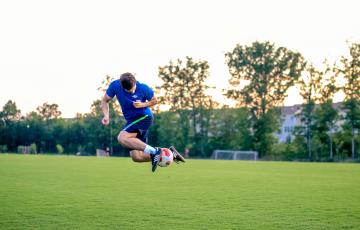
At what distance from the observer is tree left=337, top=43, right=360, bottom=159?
5478 cm

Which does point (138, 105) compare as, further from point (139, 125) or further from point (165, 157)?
point (165, 157)

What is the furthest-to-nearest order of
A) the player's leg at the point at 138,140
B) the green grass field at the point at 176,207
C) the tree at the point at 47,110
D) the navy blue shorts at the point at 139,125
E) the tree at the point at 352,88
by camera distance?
the tree at the point at 47,110 < the tree at the point at 352,88 < the navy blue shorts at the point at 139,125 < the player's leg at the point at 138,140 < the green grass field at the point at 176,207

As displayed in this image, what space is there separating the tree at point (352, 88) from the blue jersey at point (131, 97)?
49252mm

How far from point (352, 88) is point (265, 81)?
12301 mm

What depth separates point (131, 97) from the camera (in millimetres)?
9703

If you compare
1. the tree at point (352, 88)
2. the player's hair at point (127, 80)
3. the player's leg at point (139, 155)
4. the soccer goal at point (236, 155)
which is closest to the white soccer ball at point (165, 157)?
the player's leg at point (139, 155)

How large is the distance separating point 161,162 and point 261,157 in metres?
55.3

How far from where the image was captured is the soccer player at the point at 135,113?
31.5 ft

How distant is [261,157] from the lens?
63.6 m

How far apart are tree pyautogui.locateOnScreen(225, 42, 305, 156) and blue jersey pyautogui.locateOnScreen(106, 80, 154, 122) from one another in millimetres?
54925

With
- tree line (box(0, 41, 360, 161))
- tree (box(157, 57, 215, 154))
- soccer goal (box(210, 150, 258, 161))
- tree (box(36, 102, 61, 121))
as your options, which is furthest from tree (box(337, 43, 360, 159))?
tree (box(36, 102, 61, 121))

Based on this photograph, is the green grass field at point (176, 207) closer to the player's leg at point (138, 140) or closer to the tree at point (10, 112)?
the player's leg at point (138, 140)

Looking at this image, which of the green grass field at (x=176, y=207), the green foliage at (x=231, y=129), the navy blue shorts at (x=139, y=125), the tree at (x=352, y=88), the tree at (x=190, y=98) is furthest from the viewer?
the tree at (x=190, y=98)

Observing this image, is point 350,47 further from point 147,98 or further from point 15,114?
point 15,114
